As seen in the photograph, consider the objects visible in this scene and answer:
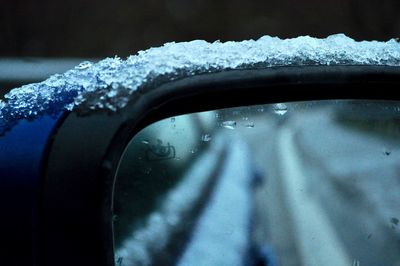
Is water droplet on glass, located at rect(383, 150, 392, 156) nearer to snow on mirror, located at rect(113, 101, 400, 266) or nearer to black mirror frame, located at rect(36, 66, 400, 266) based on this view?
snow on mirror, located at rect(113, 101, 400, 266)

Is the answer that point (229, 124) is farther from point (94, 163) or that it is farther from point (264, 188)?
point (94, 163)

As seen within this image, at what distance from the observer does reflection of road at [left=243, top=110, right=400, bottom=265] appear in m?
1.36

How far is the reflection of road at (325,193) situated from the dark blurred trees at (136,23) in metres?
7.03

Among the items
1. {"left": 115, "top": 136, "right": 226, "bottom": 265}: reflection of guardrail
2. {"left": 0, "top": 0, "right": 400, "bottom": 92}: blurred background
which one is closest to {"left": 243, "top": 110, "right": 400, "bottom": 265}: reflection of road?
{"left": 115, "top": 136, "right": 226, "bottom": 265}: reflection of guardrail

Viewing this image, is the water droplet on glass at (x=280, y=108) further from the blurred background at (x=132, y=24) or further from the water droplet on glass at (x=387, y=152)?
the blurred background at (x=132, y=24)

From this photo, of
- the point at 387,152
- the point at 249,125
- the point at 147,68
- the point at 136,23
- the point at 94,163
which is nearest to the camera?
the point at 94,163

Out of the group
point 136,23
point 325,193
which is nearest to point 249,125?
point 325,193

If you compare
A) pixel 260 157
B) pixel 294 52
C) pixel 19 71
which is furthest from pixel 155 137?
pixel 19 71

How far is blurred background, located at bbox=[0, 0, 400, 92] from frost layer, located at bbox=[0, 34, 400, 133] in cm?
698

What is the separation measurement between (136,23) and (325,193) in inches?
298

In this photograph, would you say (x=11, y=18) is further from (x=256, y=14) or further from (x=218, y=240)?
(x=218, y=240)

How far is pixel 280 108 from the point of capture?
142cm

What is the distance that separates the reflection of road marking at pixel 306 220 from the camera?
1.36 m

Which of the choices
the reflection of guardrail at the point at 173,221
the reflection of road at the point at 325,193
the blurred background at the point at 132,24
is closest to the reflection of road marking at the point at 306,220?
the reflection of road at the point at 325,193
